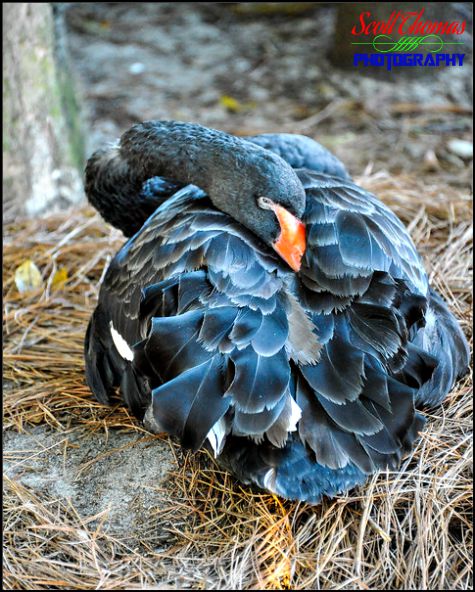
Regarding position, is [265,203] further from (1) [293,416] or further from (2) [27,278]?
(2) [27,278]

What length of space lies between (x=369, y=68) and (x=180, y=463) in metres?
4.77

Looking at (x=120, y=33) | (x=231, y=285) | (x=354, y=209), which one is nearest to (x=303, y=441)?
(x=231, y=285)

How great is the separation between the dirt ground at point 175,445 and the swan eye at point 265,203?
972 millimetres

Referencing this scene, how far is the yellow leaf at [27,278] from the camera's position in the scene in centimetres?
420

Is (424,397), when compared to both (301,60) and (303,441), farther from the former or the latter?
(301,60)

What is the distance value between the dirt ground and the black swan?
22cm

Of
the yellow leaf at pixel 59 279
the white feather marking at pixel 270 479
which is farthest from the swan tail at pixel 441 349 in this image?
the yellow leaf at pixel 59 279

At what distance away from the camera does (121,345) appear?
123 inches

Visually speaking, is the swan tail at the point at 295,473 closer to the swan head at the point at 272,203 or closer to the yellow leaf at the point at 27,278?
the swan head at the point at 272,203

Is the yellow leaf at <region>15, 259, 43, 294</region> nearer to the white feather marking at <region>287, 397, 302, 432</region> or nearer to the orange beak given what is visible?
the orange beak

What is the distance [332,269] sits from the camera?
2703 millimetres

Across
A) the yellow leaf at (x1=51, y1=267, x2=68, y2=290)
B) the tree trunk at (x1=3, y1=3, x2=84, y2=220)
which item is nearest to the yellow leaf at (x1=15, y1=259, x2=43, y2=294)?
the yellow leaf at (x1=51, y1=267, x2=68, y2=290)

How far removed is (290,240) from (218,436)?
2.48ft

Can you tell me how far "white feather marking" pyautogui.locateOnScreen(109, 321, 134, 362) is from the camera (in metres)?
3.06
